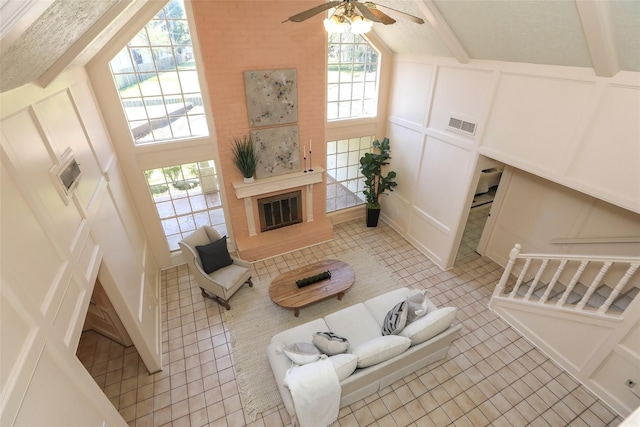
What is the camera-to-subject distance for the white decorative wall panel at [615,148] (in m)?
2.83

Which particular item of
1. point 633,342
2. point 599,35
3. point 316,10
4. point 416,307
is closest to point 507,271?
point 633,342

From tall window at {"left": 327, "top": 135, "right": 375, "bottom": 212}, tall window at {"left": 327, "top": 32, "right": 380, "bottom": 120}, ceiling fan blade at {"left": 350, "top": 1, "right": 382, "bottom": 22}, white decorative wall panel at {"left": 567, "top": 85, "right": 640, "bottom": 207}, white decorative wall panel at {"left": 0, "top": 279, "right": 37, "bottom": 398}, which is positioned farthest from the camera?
tall window at {"left": 327, "top": 135, "right": 375, "bottom": 212}

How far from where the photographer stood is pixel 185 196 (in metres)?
5.14

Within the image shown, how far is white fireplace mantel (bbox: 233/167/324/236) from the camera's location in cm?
523

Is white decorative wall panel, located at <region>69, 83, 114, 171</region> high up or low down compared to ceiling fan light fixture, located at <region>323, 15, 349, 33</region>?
down

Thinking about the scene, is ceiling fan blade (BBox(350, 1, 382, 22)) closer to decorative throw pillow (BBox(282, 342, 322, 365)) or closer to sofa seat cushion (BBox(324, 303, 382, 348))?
decorative throw pillow (BBox(282, 342, 322, 365))

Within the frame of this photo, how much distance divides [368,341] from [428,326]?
691mm

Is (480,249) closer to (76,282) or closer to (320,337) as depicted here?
(320,337)

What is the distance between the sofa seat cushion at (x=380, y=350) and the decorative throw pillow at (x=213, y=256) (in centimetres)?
253

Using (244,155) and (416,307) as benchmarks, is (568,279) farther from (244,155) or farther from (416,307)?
(244,155)

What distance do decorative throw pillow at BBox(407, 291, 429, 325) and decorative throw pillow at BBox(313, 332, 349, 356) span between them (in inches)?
35.6

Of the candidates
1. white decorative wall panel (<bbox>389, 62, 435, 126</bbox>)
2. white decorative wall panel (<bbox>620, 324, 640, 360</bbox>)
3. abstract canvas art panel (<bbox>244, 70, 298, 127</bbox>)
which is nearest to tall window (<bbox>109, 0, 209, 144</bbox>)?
abstract canvas art panel (<bbox>244, 70, 298, 127</bbox>)

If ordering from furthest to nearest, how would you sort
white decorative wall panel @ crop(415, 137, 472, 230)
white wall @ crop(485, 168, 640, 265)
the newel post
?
1. white decorative wall panel @ crop(415, 137, 472, 230)
2. the newel post
3. white wall @ crop(485, 168, 640, 265)

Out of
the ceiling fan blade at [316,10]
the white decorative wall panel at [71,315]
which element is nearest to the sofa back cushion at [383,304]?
the white decorative wall panel at [71,315]
